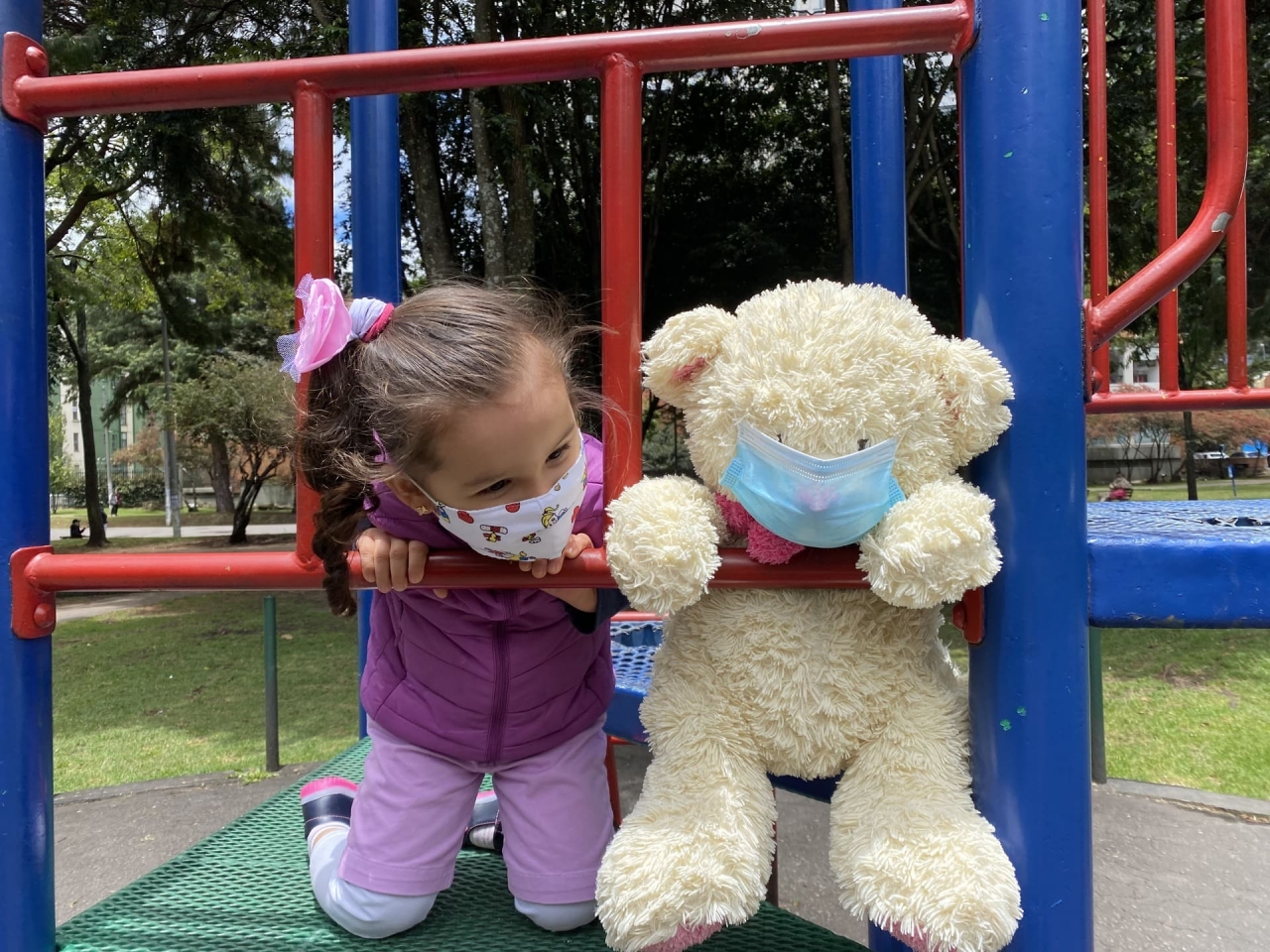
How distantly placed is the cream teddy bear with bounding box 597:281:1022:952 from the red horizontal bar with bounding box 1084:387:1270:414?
902mm

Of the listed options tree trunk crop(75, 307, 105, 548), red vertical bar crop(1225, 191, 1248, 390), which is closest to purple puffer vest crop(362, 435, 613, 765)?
red vertical bar crop(1225, 191, 1248, 390)

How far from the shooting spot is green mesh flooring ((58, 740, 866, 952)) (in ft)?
3.72

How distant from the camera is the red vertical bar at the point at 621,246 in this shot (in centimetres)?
92

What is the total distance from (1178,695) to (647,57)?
539cm

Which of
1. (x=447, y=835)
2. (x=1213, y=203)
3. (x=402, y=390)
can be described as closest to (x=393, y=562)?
(x=402, y=390)

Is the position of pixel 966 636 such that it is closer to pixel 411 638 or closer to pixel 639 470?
pixel 639 470

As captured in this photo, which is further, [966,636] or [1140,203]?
[1140,203]

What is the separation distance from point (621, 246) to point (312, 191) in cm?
36

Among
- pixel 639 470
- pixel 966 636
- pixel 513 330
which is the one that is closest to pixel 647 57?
pixel 513 330

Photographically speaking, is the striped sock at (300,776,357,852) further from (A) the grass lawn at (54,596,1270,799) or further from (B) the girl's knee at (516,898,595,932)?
(A) the grass lawn at (54,596,1270,799)

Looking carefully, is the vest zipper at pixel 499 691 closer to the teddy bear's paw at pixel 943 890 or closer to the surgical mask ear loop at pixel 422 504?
the surgical mask ear loop at pixel 422 504

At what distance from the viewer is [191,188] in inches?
265

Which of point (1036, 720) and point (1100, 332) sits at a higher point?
point (1100, 332)

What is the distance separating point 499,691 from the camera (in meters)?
1.27
